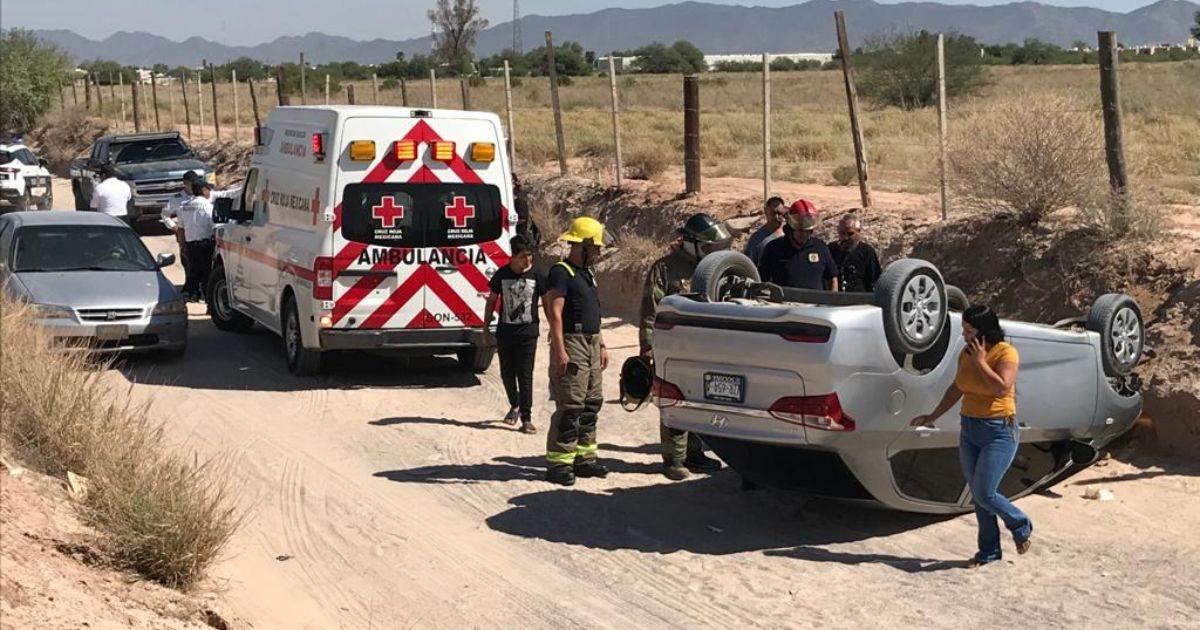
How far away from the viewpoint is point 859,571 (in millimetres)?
8125

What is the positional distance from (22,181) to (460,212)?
19.1 meters

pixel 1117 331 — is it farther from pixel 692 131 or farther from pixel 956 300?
pixel 692 131

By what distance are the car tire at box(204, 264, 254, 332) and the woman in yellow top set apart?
10.5 metres

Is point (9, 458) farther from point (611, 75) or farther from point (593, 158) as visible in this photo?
point (593, 158)

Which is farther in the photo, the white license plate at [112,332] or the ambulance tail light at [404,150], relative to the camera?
the white license plate at [112,332]

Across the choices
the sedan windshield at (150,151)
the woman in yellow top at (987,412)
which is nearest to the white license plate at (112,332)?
the woman in yellow top at (987,412)

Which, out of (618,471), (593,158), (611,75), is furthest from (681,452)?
(593,158)

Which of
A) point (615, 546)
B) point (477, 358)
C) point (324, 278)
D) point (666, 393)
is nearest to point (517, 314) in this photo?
Answer: point (324, 278)

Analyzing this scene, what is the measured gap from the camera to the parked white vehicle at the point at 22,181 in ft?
95.1

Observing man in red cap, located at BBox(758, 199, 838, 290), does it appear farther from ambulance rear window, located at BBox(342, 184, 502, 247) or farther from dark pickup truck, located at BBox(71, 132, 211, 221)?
dark pickup truck, located at BBox(71, 132, 211, 221)

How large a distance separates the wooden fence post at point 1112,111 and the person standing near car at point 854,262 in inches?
126

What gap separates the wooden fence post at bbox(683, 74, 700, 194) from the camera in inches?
742

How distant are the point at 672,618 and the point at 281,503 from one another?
320 centimetres

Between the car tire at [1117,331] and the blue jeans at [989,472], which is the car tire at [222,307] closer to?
the car tire at [1117,331]
